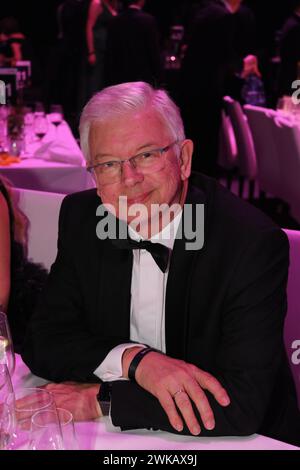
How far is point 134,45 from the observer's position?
25.1 ft

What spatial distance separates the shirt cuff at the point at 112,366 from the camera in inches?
64.8

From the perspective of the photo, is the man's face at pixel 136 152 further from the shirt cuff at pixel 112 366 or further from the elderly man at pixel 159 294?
the shirt cuff at pixel 112 366

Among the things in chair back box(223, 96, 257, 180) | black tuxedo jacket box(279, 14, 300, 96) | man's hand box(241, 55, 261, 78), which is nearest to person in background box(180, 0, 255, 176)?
man's hand box(241, 55, 261, 78)

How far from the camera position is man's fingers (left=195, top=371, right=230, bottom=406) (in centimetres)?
148

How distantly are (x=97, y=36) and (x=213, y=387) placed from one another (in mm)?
7874

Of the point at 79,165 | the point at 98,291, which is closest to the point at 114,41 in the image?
the point at 79,165

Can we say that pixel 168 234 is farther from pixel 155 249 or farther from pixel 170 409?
pixel 170 409

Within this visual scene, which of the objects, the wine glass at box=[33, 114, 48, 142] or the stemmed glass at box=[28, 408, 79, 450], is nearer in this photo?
the stemmed glass at box=[28, 408, 79, 450]

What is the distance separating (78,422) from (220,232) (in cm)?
62

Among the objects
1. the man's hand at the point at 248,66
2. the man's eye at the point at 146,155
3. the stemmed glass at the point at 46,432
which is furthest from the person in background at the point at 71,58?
the stemmed glass at the point at 46,432

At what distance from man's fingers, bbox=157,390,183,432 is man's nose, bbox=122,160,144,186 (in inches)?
21.8

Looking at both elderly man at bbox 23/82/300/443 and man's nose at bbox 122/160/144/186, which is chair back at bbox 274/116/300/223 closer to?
elderly man at bbox 23/82/300/443

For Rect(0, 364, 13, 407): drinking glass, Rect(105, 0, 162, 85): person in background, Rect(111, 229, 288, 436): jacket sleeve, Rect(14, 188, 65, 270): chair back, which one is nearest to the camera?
Rect(0, 364, 13, 407): drinking glass
